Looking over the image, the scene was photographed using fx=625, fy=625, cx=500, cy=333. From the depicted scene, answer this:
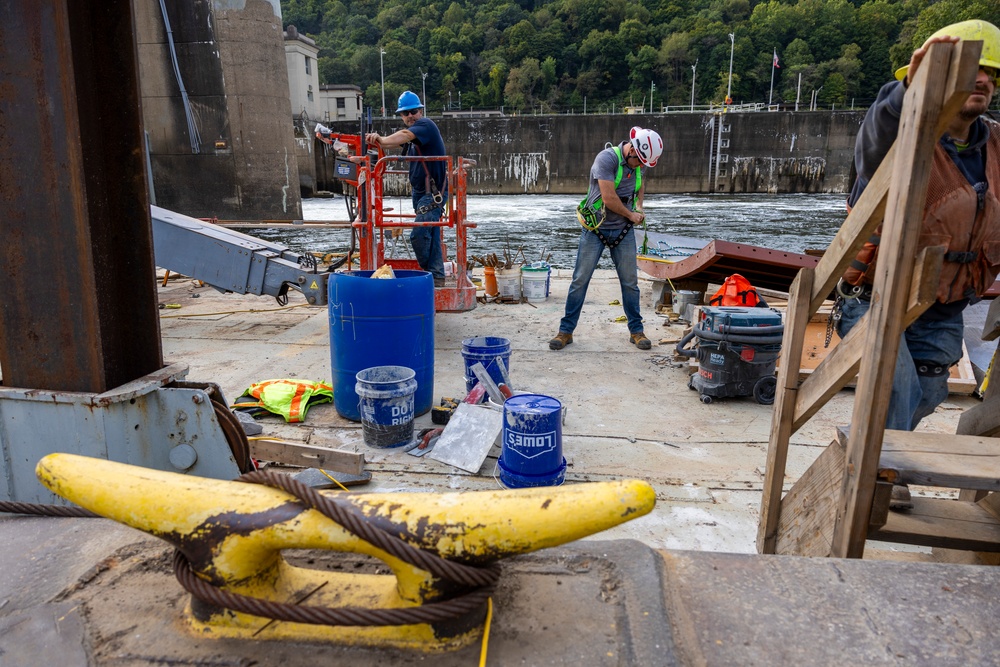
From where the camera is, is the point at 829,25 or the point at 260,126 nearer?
the point at 260,126

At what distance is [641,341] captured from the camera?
578cm

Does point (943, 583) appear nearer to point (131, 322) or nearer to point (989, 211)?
point (989, 211)

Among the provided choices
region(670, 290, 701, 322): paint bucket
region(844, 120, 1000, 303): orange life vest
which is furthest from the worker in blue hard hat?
region(670, 290, 701, 322): paint bucket

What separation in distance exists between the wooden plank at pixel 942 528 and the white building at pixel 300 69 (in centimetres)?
5219

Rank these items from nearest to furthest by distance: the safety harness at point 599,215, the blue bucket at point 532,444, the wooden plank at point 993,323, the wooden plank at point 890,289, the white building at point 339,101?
the wooden plank at point 890,289 → the wooden plank at point 993,323 → the blue bucket at point 532,444 → the safety harness at point 599,215 → the white building at point 339,101

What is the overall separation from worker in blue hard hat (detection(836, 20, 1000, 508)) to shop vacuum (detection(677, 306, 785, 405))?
73.9 inches

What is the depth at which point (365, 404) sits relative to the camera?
11.6 feet

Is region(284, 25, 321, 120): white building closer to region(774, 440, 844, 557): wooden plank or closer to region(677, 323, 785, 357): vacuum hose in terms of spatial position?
region(677, 323, 785, 357): vacuum hose

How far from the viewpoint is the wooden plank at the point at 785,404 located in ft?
6.90

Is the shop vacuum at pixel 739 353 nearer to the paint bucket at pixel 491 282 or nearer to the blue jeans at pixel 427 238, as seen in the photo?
the blue jeans at pixel 427 238

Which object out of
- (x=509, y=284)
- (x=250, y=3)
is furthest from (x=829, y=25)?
(x=509, y=284)

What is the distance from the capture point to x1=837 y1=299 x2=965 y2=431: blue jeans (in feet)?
7.36

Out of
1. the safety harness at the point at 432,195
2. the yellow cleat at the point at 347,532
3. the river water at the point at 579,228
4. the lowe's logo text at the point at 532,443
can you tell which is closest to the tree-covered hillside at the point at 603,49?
the river water at the point at 579,228

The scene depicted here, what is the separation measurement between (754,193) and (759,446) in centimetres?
4134
